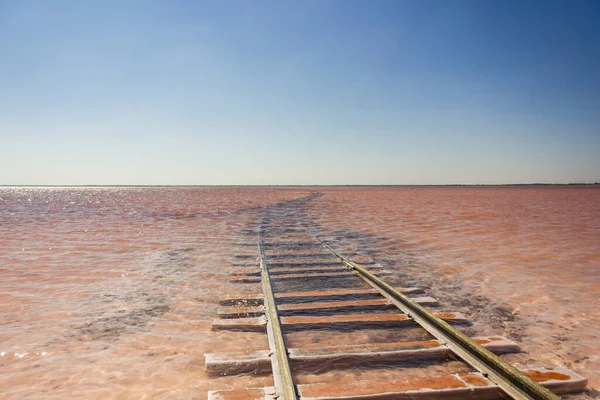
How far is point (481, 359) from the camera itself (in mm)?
3260

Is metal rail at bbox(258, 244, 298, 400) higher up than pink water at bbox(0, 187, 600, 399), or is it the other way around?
metal rail at bbox(258, 244, 298, 400)

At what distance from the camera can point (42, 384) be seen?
332 cm

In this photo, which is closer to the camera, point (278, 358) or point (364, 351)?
point (278, 358)

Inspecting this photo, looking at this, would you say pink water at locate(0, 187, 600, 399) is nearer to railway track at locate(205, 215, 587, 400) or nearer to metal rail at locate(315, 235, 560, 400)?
railway track at locate(205, 215, 587, 400)

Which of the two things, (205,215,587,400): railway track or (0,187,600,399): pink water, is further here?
(0,187,600,399): pink water

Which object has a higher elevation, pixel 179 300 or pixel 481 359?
pixel 481 359

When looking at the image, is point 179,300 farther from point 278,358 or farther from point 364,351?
point 364,351

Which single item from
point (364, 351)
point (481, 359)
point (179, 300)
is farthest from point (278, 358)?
point (179, 300)

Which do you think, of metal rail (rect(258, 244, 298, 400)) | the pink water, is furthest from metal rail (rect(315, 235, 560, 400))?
metal rail (rect(258, 244, 298, 400))

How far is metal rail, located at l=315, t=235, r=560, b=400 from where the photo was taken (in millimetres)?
2688

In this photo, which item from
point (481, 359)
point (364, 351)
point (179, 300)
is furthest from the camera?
point (179, 300)

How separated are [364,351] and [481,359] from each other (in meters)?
1.06

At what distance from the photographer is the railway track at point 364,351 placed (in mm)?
2836

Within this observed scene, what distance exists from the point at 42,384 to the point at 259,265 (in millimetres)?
5221
